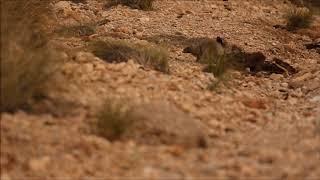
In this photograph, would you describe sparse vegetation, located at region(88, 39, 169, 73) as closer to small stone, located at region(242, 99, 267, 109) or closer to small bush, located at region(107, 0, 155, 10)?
small stone, located at region(242, 99, 267, 109)

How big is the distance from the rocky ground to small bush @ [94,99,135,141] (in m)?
0.08

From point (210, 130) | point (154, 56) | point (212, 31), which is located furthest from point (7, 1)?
point (212, 31)

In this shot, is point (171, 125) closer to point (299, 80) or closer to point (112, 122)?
point (112, 122)

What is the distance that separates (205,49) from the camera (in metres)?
8.56

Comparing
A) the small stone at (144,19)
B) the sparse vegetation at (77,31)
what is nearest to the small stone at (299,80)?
the sparse vegetation at (77,31)

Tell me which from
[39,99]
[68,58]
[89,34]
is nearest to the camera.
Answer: [39,99]

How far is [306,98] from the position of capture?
736cm

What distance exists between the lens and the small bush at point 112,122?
5.00 metres

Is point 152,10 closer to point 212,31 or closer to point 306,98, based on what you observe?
point 212,31

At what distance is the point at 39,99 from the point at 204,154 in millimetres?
1608

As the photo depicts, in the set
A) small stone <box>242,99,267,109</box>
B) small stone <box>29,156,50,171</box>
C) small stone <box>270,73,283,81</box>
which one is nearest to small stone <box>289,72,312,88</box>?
small stone <box>270,73,283,81</box>

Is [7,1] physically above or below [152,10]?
above

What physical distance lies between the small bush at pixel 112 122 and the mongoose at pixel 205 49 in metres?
3.17

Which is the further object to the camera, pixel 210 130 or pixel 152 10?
pixel 152 10
